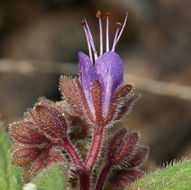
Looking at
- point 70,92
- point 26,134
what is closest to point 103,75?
point 70,92

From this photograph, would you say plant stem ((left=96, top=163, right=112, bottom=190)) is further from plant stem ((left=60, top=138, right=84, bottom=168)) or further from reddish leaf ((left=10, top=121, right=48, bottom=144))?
reddish leaf ((left=10, top=121, right=48, bottom=144))

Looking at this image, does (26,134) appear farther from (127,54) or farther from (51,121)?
(127,54)

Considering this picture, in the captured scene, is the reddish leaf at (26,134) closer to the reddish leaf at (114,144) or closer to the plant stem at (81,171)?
the plant stem at (81,171)

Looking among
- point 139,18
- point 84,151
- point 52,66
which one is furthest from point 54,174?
point 139,18

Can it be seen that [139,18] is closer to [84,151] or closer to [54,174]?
[84,151]

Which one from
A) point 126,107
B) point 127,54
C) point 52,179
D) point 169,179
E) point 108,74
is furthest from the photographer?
point 127,54

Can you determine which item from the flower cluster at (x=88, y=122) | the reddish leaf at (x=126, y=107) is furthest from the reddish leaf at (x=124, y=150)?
the reddish leaf at (x=126, y=107)
